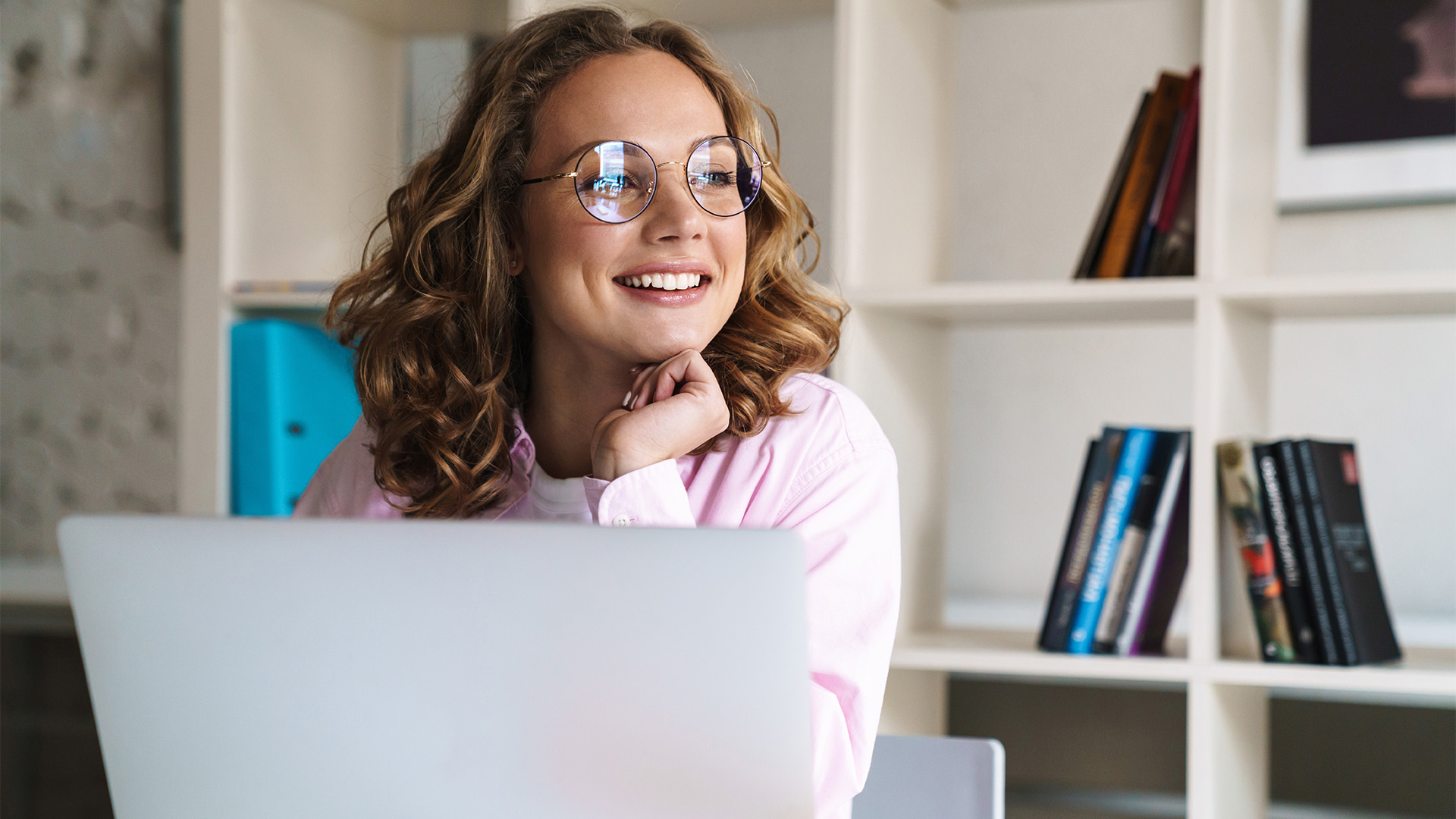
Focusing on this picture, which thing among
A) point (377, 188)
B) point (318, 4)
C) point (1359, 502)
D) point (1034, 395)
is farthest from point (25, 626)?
point (1359, 502)

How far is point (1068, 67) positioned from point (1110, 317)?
0.55 meters

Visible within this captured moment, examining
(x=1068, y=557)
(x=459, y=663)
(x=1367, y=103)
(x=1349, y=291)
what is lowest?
(x=1068, y=557)

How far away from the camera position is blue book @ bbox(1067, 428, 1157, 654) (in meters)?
1.56

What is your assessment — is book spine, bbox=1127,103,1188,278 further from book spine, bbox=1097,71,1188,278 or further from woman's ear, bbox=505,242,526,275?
woman's ear, bbox=505,242,526,275

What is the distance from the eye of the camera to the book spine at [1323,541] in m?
1.47

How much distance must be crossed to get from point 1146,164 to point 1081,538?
19.3 inches

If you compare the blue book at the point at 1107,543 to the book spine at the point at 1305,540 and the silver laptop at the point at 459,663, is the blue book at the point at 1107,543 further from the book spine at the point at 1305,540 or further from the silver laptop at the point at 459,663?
the silver laptop at the point at 459,663

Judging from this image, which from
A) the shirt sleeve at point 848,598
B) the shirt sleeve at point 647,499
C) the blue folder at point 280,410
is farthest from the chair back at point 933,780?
the blue folder at point 280,410

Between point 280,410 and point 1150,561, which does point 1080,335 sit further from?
point 280,410

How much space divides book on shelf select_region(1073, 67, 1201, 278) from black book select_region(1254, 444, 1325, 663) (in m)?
0.27

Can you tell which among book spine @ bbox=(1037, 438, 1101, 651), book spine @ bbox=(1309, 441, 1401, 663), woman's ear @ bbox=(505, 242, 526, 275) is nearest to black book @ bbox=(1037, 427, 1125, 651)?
book spine @ bbox=(1037, 438, 1101, 651)

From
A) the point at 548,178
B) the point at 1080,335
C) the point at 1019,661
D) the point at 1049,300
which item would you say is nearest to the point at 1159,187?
the point at 1049,300

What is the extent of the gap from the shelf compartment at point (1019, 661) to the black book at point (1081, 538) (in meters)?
0.04

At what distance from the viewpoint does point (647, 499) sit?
96cm
